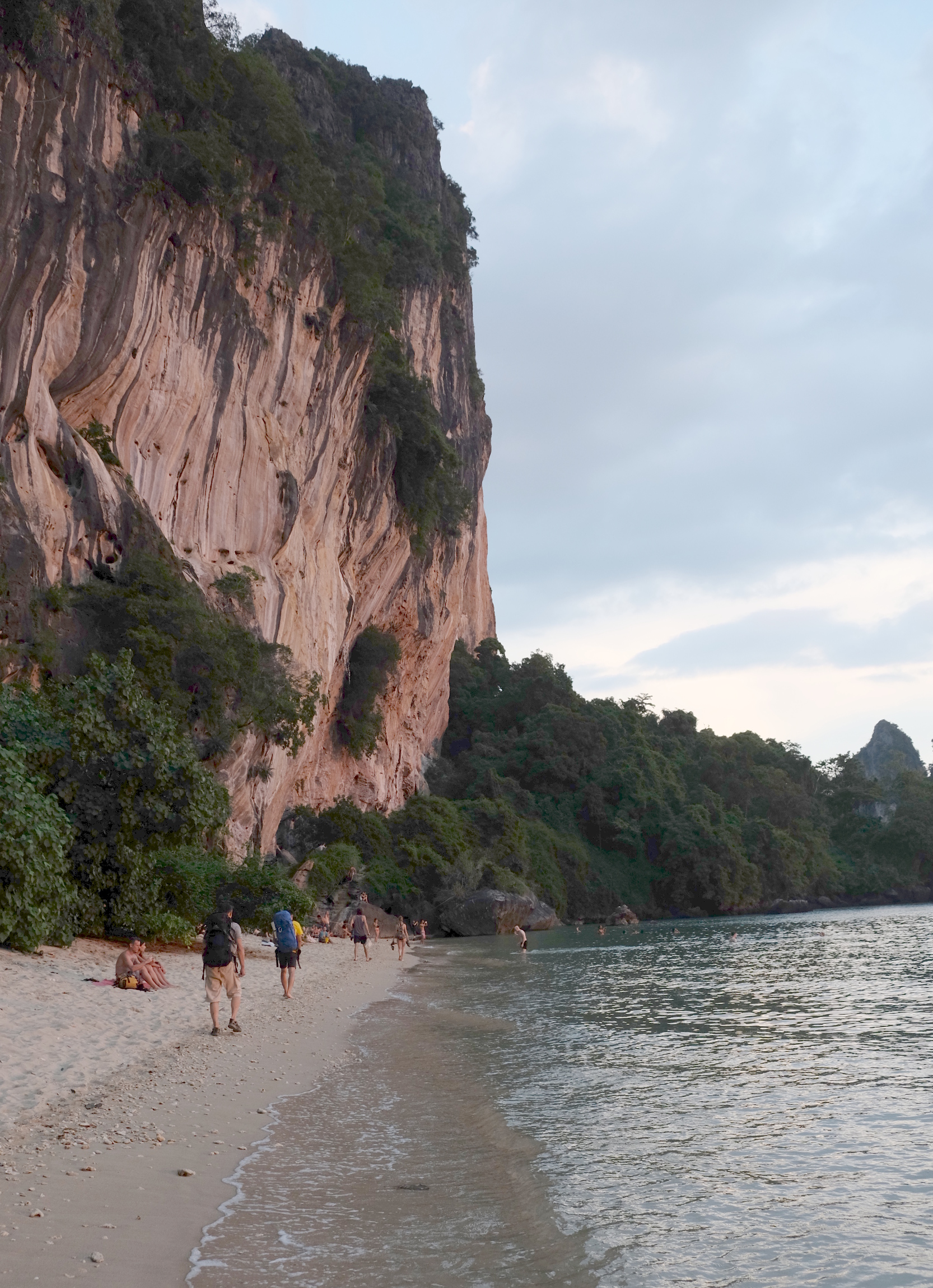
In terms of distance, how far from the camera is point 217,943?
10797 mm

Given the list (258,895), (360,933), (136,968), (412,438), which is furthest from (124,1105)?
(412,438)

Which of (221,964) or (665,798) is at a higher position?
(665,798)

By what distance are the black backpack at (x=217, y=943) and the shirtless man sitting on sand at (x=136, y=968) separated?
264 cm

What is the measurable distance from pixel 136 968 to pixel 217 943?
2940 mm

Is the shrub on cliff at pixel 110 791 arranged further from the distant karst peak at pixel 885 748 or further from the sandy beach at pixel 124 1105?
the distant karst peak at pixel 885 748

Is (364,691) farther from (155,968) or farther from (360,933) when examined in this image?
(155,968)

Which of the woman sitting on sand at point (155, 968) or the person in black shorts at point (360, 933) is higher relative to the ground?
the woman sitting on sand at point (155, 968)

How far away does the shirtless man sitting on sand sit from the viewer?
12.9 m

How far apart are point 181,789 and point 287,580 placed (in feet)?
47.8

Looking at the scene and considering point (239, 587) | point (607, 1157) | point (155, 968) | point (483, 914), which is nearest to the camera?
point (607, 1157)

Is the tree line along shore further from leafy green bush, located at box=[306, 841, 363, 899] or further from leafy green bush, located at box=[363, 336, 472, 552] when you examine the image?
leafy green bush, located at box=[363, 336, 472, 552]

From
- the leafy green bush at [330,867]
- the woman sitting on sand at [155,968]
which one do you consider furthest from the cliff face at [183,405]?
the woman sitting on sand at [155,968]

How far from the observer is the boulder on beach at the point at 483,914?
137ft

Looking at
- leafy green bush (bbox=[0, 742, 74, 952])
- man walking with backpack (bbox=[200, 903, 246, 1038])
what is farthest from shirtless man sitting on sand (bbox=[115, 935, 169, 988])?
man walking with backpack (bbox=[200, 903, 246, 1038])
